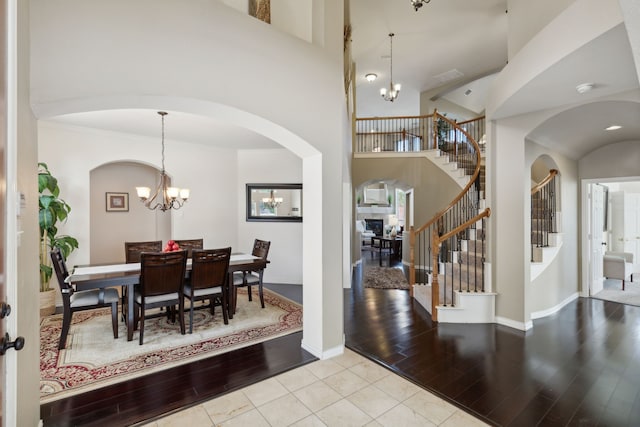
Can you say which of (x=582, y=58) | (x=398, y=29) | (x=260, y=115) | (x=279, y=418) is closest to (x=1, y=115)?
(x=260, y=115)

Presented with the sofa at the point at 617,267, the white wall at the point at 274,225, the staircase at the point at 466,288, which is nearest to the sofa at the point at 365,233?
the white wall at the point at 274,225

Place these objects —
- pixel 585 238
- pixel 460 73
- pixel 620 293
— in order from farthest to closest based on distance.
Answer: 1. pixel 460 73
2. pixel 620 293
3. pixel 585 238

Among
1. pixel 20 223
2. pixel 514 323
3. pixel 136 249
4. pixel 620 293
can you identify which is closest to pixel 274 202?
pixel 136 249

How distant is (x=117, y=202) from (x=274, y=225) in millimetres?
2980

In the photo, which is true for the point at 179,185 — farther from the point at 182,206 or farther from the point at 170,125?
the point at 170,125

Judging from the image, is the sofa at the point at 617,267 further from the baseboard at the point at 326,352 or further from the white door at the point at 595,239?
the baseboard at the point at 326,352

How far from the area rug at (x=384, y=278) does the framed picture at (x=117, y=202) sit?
16.0ft

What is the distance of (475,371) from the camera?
2652 millimetres

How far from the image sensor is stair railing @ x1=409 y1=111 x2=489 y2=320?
159 inches

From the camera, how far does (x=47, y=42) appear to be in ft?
5.56

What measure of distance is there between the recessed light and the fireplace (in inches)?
407

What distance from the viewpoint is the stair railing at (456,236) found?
4051mm

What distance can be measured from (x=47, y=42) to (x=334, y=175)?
2.25m

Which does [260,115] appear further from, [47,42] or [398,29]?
[398,29]
